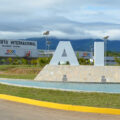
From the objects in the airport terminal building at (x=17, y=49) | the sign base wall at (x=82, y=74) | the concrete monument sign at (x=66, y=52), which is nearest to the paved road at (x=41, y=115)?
the sign base wall at (x=82, y=74)

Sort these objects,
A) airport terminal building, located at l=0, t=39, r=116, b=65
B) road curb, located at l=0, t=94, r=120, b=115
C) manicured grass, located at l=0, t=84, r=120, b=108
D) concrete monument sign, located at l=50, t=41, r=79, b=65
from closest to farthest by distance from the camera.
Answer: road curb, located at l=0, t=94, r=120, b=115
manicured grass, located at l=0, t=84, r=120, b=108
concrete monument sign, located at l=50, t=41, r=79, b=65
airport terminal building, located at l=0, t=39, r=116, b=65

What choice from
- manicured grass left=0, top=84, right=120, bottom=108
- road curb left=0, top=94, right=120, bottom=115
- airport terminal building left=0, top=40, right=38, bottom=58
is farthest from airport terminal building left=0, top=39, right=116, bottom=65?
road curb left=0, top=94, right=120, bottom=115

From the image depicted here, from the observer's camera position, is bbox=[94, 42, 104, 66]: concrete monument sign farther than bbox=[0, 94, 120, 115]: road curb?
Yes

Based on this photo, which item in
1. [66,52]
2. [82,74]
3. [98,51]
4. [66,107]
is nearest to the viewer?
[66,107]

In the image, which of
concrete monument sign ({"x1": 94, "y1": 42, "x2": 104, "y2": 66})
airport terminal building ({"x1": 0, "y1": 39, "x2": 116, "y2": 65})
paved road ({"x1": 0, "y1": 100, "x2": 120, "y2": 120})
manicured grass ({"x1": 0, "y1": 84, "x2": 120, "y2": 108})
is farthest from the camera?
airport terminal building ({"x1": 0, "y1": 39, "x2": 116, "y2": 65})

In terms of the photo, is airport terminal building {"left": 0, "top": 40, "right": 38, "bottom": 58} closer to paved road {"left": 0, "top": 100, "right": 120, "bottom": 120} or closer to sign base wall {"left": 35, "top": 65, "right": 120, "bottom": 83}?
sign base wall {"left": 35, "top": 65, "right": 120, "bottom": 83}

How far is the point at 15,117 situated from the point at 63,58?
46.0 ft

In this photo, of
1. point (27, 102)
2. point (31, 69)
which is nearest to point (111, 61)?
point (31, 69)

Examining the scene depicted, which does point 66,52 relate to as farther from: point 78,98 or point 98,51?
point 78,98

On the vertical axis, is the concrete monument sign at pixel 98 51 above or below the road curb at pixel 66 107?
above

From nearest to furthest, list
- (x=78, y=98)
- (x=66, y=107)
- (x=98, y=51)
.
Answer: (x=66, y=107), (x=78, y=98), (x=98, y=51)

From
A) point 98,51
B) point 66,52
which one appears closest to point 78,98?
point 98,51

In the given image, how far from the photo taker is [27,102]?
42.4ft

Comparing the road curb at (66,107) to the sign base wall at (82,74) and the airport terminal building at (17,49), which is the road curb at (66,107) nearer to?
the sign base wall at (82,74)
